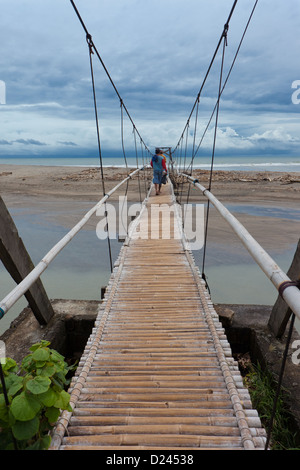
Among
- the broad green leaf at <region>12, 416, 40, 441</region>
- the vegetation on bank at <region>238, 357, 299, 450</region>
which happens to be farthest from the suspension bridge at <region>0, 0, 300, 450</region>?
the vegetation on bank at <region>238, 357, 299, 450</region>

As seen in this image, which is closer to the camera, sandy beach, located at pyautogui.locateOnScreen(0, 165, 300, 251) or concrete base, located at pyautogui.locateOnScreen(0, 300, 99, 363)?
concrete base, located at pyautogui.locateOnScreen(0, 300, 99, 363)

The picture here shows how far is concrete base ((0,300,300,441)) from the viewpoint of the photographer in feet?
8.56

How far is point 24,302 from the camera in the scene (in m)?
4.07

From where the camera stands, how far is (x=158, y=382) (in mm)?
1577

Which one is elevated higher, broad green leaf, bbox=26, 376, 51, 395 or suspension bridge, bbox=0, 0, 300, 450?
broad green leaf, bbox=26, 376, 51, 395

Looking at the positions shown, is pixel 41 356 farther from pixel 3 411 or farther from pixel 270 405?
pixel 270 405

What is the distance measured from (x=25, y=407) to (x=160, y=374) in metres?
0.89

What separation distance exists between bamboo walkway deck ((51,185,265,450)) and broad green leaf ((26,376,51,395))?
15.9 inches

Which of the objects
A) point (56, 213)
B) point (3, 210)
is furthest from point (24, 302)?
point (56, 213)

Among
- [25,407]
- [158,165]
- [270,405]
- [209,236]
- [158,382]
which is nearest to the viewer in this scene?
[25,407]

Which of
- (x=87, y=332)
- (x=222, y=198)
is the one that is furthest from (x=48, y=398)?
(x=222, y=198)

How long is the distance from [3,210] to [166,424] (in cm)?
177

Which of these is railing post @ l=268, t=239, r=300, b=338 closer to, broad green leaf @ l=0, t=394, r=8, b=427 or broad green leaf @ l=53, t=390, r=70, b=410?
broad green leaf @ l=53, t=390, r=70, b=410

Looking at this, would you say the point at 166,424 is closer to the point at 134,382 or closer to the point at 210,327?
the point at 134,382
